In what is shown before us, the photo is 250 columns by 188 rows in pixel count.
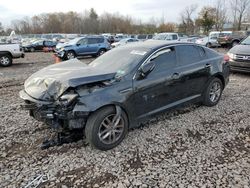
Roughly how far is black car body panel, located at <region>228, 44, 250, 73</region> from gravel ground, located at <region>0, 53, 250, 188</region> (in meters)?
3.86

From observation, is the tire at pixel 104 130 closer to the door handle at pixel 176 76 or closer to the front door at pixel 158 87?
the front door at pixel 158 87

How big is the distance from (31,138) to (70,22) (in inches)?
2933

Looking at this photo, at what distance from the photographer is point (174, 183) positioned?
289cm

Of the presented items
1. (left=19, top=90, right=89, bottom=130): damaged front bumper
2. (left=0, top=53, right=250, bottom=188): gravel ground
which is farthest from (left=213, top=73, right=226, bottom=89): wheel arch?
(left=19, top=90, right=89, bottom=130): damaged front bumper

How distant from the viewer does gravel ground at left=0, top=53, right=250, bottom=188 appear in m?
2.97

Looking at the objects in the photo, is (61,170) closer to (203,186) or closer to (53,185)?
(53,185)

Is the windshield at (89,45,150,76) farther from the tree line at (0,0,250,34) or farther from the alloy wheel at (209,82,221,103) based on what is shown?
the tree line at (0,0,250,34)

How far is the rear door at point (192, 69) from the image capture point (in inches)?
181

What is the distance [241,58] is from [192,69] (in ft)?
14.5

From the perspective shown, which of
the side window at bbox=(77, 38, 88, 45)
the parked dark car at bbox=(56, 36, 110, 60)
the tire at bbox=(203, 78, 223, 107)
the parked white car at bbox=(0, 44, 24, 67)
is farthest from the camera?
the side window at bbox=(77, 38, 88, 45)

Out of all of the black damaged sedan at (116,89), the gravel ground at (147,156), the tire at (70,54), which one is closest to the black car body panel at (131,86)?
the black damaged sedan at (116,89)

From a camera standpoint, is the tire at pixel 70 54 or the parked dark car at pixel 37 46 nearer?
the tire at pixel 70 54

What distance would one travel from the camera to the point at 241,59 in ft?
26.9

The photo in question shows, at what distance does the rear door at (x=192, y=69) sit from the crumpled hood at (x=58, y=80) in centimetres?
155
